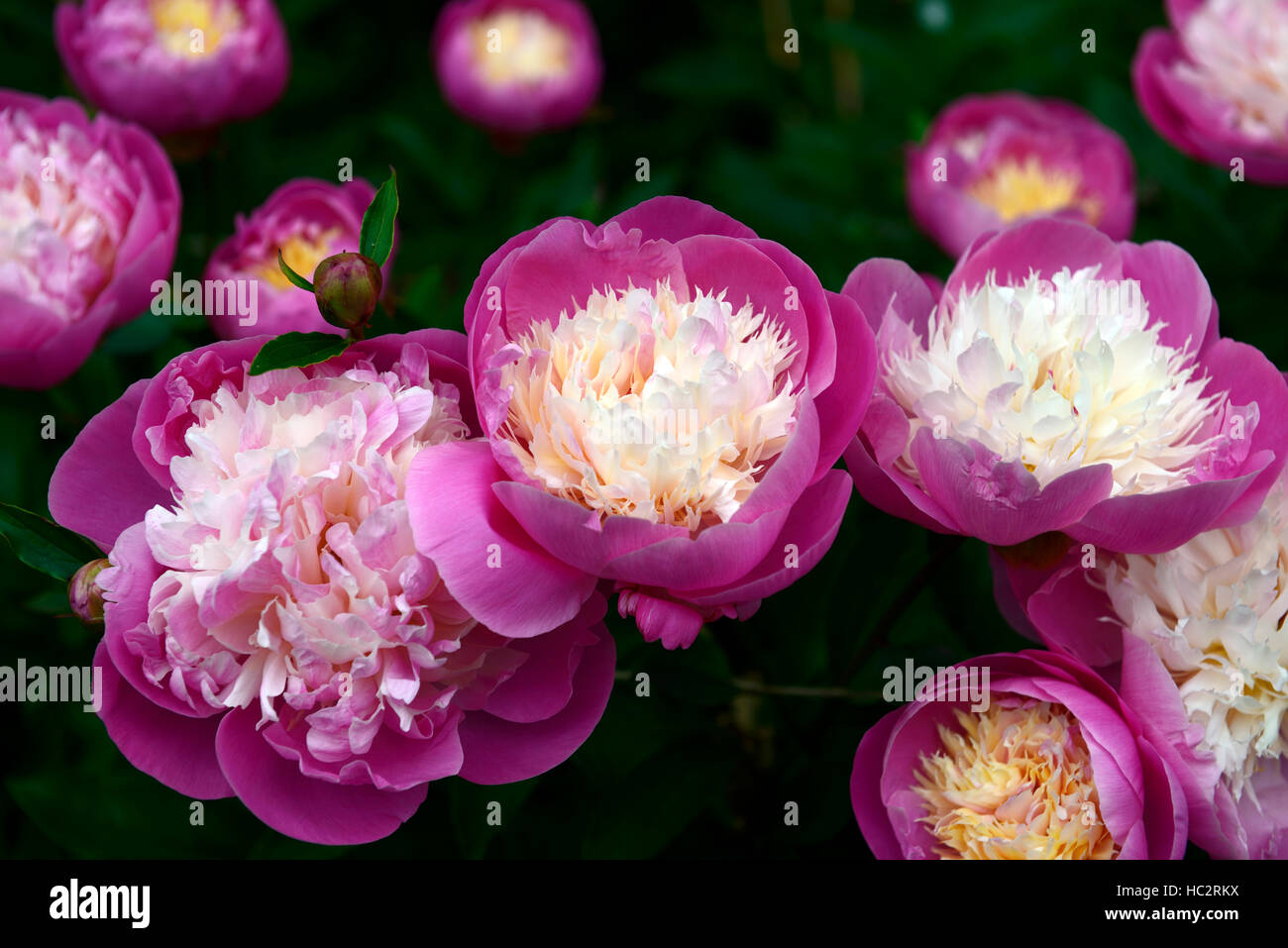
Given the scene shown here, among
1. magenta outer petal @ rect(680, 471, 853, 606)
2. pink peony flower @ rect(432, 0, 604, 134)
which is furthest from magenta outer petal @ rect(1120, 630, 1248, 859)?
pink peony flower @ rect(432, 0, 604, 134)

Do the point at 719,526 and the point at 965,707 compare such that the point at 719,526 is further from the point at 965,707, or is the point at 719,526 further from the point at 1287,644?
the point at 1287,644

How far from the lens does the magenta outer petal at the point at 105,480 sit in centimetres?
69

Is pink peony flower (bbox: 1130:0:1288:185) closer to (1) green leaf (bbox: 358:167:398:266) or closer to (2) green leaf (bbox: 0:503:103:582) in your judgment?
(1) green leaf (bbox: 358:167:398:266)

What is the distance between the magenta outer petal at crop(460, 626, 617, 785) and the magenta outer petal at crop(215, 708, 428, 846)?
0.13 feet

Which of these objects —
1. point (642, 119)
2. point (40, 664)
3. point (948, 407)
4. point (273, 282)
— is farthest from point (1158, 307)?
point (642, 119)

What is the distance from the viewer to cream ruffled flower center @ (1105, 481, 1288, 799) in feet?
2.20

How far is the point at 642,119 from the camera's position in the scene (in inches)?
90.8

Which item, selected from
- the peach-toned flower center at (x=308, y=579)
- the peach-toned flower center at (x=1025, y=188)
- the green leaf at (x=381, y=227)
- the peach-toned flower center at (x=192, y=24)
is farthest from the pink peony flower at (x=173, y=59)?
the peach-toned flower center at (x=1025, y=188)

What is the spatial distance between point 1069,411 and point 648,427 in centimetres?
25

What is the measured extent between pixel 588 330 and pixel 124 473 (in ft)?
1.02

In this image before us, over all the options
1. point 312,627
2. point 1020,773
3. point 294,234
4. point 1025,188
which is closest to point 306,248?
point 294,234

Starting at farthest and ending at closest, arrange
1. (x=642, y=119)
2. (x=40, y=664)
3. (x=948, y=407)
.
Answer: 1. (x=642, y=119)
2. (x=40, y=664)
3. (x=948, y=407)

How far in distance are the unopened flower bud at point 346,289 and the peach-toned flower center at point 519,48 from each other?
1.04m
